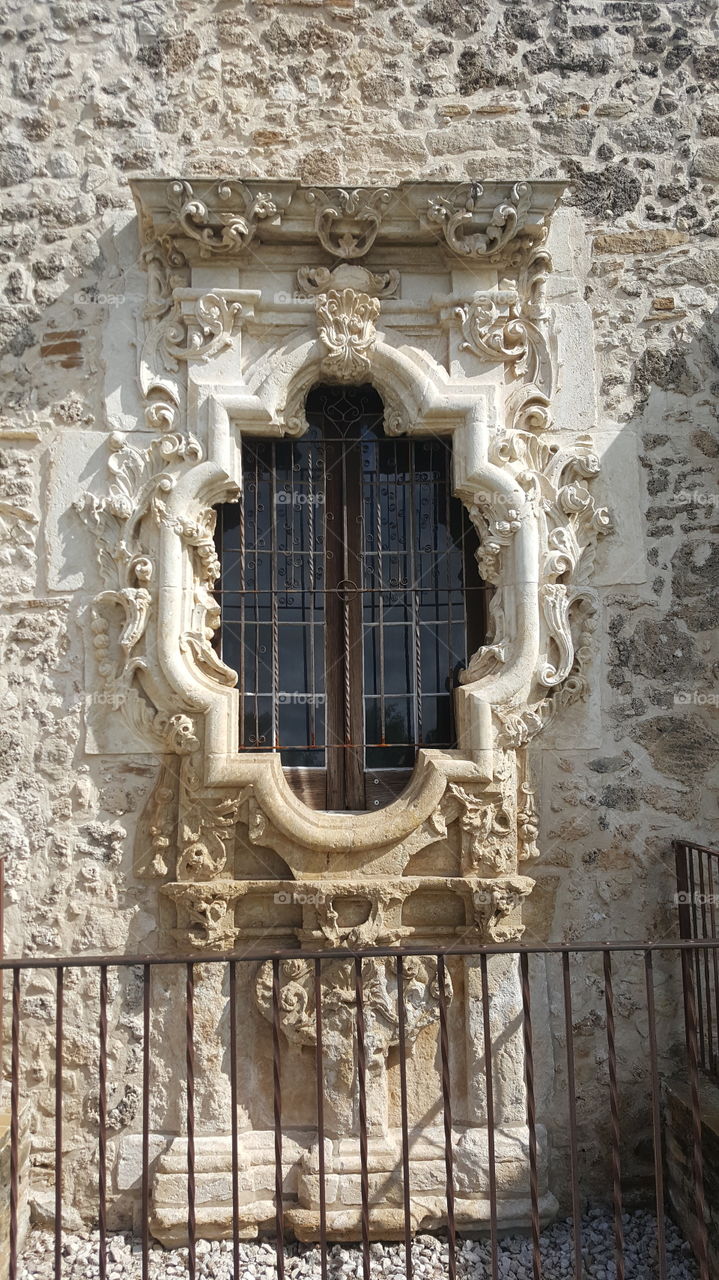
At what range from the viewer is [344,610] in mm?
4320

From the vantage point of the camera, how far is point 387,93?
14.5 ft

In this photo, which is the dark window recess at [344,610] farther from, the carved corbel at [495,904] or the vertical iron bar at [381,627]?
the carved corbel at [495,904]

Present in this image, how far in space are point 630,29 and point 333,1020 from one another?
482 cm

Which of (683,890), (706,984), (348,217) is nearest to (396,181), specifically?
(348,217)

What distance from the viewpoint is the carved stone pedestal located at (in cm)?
375

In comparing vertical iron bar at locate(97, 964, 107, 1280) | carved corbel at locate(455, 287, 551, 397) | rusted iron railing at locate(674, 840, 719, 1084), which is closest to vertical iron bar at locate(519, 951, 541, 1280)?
rusted iron railing at locate(674, 840, 719, 1084)

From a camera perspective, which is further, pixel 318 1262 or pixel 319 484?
pixel 319 484

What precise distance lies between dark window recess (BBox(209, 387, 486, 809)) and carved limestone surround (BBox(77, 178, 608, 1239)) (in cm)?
18

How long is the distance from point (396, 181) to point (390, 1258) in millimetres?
4694

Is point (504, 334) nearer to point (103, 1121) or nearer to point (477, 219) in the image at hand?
point (477, 219)

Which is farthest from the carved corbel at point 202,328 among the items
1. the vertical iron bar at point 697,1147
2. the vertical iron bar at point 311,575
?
the vertical iron bar at point 697,1147

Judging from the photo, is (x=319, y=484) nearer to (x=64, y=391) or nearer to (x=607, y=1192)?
(x=64, y=391)

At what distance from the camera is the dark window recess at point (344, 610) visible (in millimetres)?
4270

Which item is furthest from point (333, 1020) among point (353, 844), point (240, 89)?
point (240, 89)
